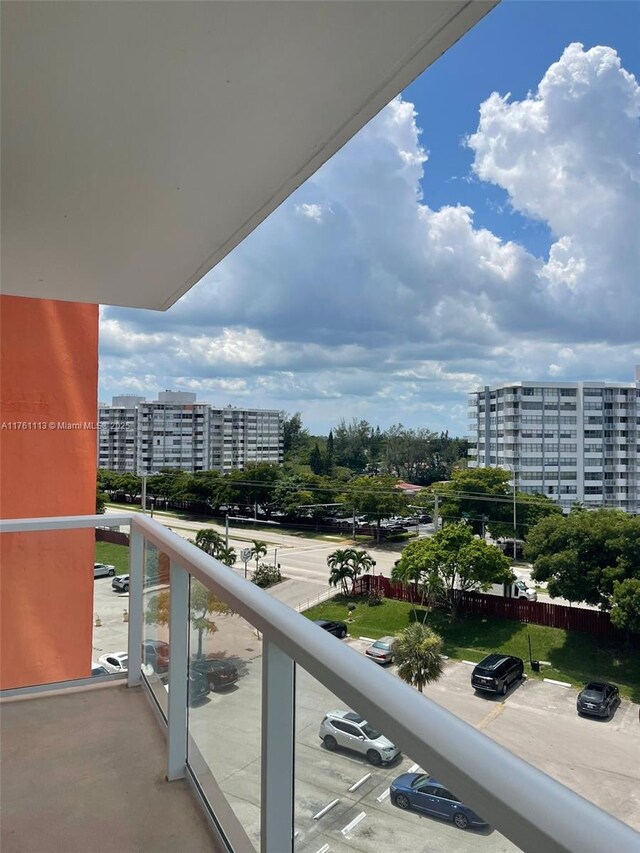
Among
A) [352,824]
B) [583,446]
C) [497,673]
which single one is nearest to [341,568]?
[497,673]

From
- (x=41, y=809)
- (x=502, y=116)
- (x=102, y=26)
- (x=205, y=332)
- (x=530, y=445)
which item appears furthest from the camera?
(x=205, y=332)

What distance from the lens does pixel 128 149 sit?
1362mm

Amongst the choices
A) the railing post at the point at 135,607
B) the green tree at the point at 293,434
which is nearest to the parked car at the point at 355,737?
the railing post at the point at 135,607

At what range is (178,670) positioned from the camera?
144 cm

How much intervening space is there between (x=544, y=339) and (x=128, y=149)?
46884 mm

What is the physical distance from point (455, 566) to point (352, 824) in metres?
18.0

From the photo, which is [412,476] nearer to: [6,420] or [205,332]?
[6,420]

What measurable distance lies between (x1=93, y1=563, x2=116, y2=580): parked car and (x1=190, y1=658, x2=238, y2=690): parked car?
1.12 meters

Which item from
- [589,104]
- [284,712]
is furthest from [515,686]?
[589,104]

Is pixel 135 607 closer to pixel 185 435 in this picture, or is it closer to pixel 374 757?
pixel 374 757

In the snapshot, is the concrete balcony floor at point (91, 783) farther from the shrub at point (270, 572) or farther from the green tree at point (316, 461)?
the green tree at point (316, 461)

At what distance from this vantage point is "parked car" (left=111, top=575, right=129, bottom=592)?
1966 millimetres

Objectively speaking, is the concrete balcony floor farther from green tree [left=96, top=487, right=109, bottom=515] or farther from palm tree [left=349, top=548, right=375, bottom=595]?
palm tree [left=349, top=548, right=375, bottom=595]

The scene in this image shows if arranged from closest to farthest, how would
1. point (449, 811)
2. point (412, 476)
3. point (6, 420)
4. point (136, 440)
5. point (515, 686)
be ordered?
point (449, 811)
point (6, 420)
point (515, 686)
point (136, 440)
point (412, 476)
